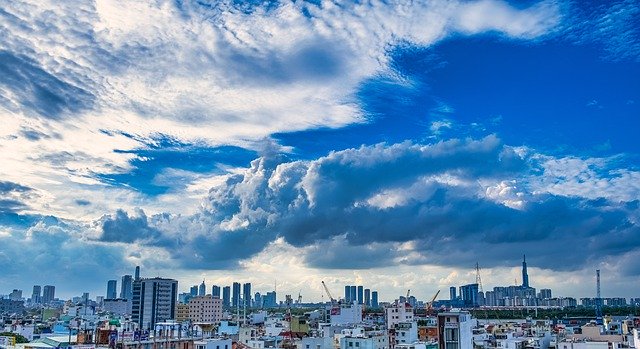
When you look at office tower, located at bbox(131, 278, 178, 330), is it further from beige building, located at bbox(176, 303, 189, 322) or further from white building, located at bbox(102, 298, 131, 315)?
white building, located at bbox(102, 298, 131, 315)

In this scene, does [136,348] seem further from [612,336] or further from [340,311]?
[340,311]

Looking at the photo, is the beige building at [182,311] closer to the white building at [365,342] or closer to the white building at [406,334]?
the white building at [406,334]

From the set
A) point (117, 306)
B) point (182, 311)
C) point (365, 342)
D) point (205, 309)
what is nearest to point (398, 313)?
point (365, 342)

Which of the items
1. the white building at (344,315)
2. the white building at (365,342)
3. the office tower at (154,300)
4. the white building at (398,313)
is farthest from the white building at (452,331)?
the office tower at (154,300)

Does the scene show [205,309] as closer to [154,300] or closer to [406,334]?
[154,300]

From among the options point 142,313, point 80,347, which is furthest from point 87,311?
point 80,347

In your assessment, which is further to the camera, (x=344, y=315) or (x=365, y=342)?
(x=344, y=315)
